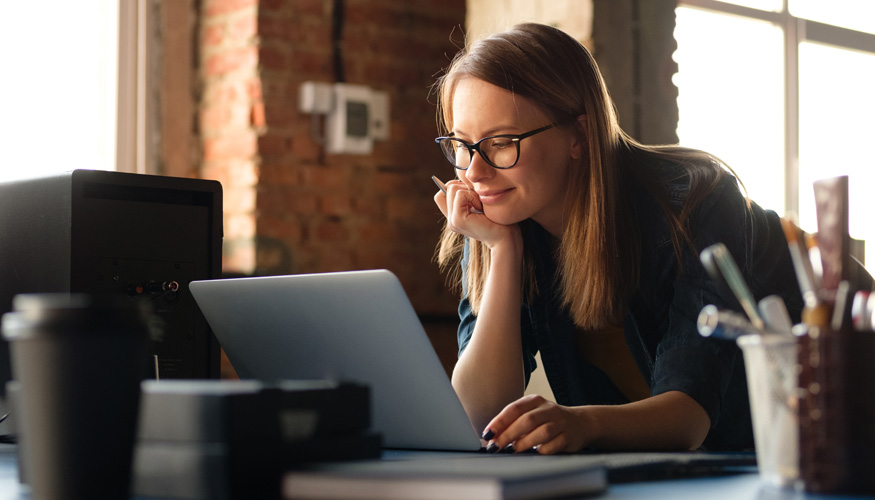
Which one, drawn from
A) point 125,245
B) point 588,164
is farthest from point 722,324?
point 588,164

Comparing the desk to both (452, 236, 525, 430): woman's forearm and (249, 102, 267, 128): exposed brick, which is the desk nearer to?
(452, 236, 525, 430): woman's forearm

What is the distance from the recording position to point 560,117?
1555 mm

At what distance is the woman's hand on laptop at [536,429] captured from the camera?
1.05 meters

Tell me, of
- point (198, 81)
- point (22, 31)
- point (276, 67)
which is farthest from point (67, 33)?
point (276, 67)

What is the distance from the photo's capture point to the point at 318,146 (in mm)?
2943

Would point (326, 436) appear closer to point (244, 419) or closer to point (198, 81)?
point (244, 419)

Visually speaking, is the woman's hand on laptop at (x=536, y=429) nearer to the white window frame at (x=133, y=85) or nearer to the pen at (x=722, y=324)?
the pen at (x=722, y=324)

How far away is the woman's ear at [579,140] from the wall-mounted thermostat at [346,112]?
1426 mm

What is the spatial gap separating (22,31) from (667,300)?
6.63 feet

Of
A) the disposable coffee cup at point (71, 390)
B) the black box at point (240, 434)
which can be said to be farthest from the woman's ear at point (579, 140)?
the disposable coffee cup at point (71, 390)

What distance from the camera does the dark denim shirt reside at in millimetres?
1249

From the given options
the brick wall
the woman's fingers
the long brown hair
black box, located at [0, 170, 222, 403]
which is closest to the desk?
the woman's fingers

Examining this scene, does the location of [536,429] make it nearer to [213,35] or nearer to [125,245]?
[125,245]

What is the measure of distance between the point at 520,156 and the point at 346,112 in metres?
1.47
